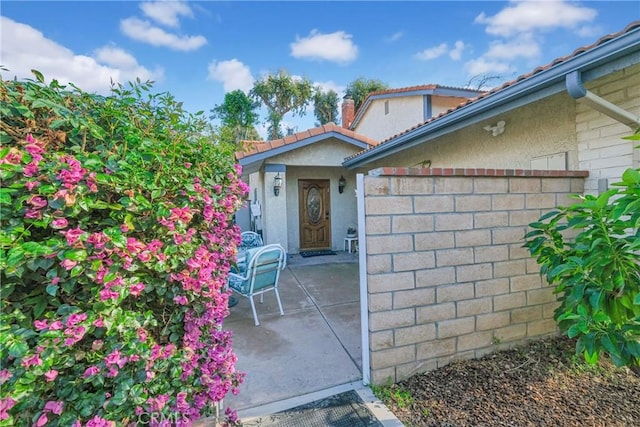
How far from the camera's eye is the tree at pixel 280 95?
24.1 meters

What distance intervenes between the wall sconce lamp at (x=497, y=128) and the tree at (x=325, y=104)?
21847 millimetres

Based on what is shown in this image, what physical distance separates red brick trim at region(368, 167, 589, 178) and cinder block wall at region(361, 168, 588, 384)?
11mm

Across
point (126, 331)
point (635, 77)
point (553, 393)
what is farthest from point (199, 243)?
point (635, 77)

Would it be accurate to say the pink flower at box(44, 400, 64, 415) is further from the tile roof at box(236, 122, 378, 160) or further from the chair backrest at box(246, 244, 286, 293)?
the tile roof at box(236, 122, 378, 160)

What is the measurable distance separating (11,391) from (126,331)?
17.2 inches

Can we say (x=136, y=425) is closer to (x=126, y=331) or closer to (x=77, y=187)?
(x=126, y=331)

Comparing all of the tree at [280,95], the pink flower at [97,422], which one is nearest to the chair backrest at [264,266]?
the pink flower at [97,422]

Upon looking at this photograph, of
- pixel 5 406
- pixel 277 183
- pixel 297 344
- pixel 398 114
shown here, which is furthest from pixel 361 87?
pixel 5 406

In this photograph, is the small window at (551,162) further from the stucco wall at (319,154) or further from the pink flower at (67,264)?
the stucco wall at (319,154)

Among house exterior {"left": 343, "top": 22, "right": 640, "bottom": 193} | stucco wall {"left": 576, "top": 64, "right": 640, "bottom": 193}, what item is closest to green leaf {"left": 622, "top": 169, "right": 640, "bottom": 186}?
house exterior {"left": 343, "top": 22, "right": 640, "bottom": 193}

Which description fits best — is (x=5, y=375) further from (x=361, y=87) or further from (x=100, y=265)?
(x=361, y=87)

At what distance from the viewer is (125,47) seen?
7516 millimetres

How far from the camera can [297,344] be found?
353cm

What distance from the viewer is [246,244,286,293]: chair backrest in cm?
409
